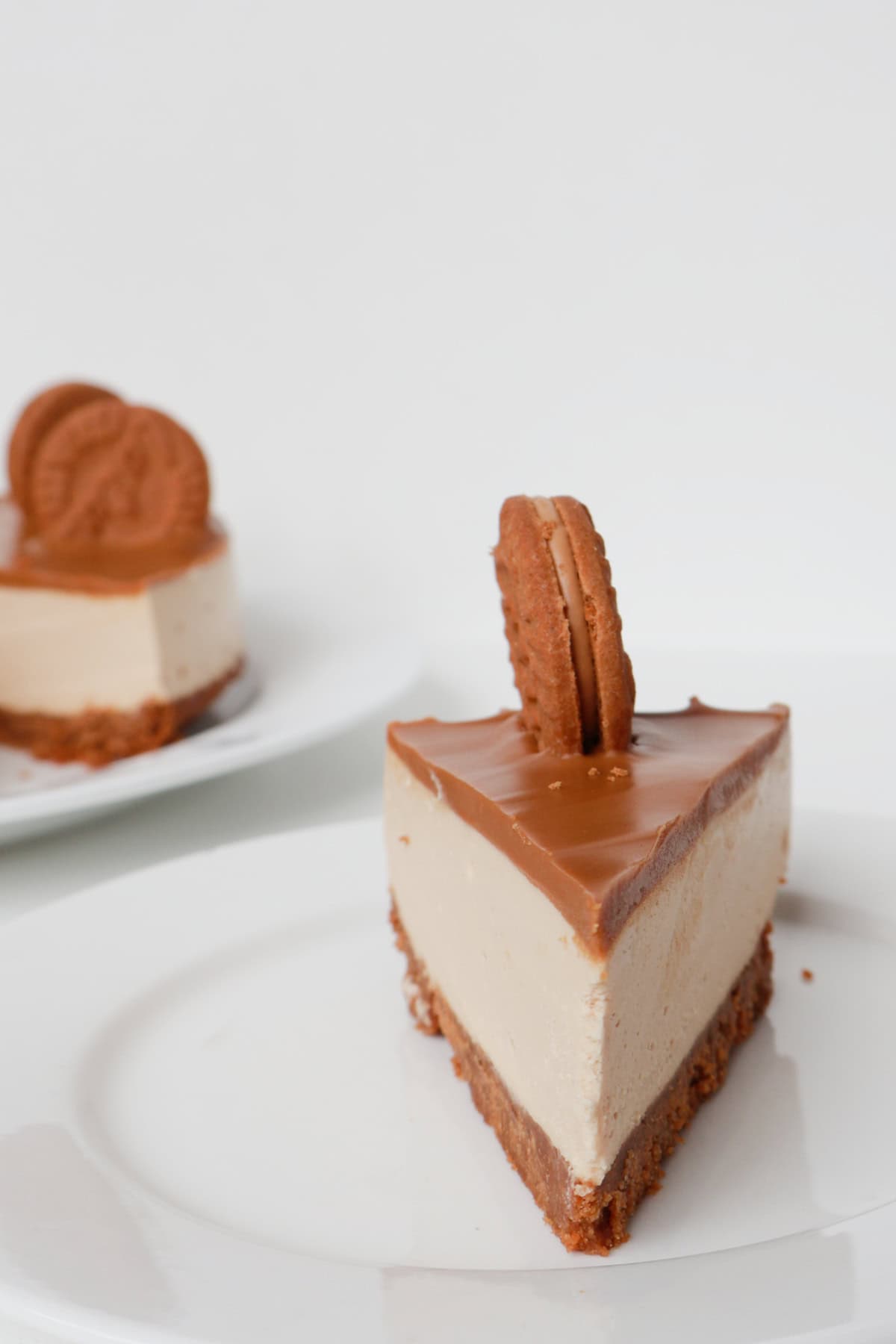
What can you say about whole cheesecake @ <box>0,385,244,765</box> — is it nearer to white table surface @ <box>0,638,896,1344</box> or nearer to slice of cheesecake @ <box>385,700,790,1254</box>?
white table surface @ <box>0,638,896,1344</box>

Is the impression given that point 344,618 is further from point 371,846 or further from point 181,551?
point 371,846

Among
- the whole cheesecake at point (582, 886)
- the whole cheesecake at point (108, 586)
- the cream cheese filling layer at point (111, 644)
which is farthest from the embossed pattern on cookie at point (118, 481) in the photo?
the whole cheesecake at point (582, 886)

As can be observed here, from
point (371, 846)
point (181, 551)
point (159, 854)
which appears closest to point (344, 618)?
point (181, 551)

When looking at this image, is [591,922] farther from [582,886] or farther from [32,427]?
[32,427]

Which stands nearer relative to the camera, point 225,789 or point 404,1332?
point 404,1332

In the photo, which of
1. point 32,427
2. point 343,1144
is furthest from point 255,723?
point 343,1144

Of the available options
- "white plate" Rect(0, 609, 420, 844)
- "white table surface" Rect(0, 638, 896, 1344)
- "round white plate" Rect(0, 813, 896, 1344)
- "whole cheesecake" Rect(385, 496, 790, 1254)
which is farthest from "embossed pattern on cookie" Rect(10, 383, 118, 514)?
"whole cheesecake" Rect(385, 496, 790, 1254)

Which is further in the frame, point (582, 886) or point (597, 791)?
point (597, 791)
